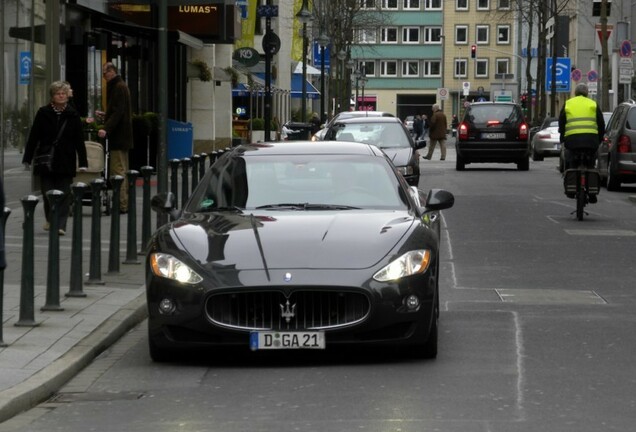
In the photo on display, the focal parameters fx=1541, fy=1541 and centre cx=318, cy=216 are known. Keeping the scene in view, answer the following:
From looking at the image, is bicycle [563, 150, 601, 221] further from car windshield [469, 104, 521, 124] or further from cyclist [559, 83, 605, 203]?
car windshield [469, 104, 521, 124]

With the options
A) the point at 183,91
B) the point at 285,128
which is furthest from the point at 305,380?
the point at 285,128

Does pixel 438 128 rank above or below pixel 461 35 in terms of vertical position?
below

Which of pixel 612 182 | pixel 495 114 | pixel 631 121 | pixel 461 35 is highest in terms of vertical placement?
pixel 461 35

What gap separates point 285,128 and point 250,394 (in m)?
46.7

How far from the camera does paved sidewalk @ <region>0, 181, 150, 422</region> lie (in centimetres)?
836

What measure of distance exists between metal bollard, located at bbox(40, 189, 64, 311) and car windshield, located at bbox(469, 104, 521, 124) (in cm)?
2828

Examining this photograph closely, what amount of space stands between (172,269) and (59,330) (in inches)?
53.1

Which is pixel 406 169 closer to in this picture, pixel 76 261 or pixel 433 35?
pixel 76 261

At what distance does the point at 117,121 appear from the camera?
809 inches

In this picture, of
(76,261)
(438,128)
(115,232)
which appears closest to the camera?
(76,261)

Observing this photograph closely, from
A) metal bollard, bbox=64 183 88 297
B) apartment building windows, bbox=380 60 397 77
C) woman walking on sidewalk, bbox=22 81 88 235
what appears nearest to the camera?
metal bollard, bbox=64 183 88 297

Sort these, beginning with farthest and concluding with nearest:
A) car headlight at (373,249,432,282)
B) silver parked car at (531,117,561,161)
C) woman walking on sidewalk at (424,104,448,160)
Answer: silver parked car at (531,117,561,161) → woman walking on sidewalk at (424,104,448,160) → car headlight at (373,249,432,282)

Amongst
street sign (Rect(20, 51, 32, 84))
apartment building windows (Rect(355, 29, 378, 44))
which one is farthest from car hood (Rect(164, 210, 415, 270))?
apartment building windows (Rect(355, 29, 378, 44))

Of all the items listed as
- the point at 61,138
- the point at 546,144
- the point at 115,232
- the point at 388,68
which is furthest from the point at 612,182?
the point at 388,68
